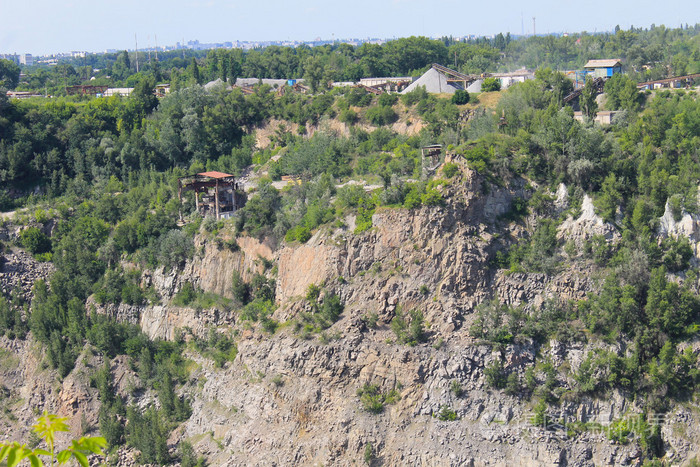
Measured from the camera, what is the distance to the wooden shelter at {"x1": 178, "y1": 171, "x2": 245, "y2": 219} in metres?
46.9

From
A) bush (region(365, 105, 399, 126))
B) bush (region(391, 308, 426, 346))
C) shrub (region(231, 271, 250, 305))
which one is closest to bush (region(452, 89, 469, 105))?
bush (region(365, 105, 399, 126))

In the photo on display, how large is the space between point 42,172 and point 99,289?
13040 millimetres

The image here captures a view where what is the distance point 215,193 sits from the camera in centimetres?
4716

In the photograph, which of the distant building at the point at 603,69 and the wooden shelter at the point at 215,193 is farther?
the distant building at the point at 603,69

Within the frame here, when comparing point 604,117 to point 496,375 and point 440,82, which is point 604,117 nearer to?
point 440,82

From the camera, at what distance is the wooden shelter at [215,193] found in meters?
46.9

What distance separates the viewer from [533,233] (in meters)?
40.4

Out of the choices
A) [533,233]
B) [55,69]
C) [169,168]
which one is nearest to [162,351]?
[169,168]

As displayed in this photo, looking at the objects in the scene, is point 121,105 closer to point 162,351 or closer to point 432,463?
point 162,351

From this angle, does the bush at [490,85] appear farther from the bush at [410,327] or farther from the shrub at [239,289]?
the shrub at [239,289]

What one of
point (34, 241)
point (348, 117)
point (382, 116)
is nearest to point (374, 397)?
point (382, 116)

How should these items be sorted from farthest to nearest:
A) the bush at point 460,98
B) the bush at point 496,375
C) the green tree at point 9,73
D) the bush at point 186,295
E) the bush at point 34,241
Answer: the green tree at point 9,73
the bush at point 460,98
the bush at point 34,241
the bush at point 186,295
the bush at point 496,375

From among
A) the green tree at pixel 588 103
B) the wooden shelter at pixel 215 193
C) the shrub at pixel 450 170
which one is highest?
the green tree at pixel 588 103

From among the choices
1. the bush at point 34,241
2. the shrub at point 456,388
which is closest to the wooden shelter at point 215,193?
the bush at point 34,241
